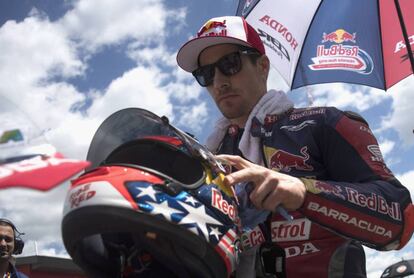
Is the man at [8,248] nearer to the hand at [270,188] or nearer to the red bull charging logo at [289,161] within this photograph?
the red bull charging logo at [289,161]

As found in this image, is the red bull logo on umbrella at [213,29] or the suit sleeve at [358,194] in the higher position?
the red bull logo on umbrella at [213,29]

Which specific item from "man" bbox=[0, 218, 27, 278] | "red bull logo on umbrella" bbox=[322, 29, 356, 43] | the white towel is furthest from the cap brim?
"man" bbox=[0, 218, 27, 278]

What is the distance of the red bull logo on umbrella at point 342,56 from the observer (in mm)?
5223

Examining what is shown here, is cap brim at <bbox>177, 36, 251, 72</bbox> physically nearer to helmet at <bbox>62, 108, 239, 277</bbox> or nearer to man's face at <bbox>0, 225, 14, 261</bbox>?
helmet at <bbox>62, 108, 239, 277</bbox>

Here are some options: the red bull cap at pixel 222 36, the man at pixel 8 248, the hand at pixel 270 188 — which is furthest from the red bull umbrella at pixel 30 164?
the man at pixel 8 248

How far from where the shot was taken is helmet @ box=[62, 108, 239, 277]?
1.14 m

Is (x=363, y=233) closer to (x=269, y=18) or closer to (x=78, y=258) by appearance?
(x=78, y=258)

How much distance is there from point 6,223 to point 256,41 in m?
4.38

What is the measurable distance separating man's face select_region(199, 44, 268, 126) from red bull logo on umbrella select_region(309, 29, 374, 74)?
10.8ft

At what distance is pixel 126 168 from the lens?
1.26 m

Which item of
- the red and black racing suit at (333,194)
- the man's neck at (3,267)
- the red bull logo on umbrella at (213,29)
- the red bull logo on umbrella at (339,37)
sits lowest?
the man's neck at (3,267)

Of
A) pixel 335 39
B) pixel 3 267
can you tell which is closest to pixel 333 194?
pixel 335 39

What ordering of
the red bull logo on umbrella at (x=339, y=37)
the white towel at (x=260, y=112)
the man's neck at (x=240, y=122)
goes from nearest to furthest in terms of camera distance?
the white towel at (x=260, y=112) < the man's neck at (x=240, y=122) < the red bull logo on umbrella at (x=339, y=37)

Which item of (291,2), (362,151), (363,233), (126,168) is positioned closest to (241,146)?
(362,151)
